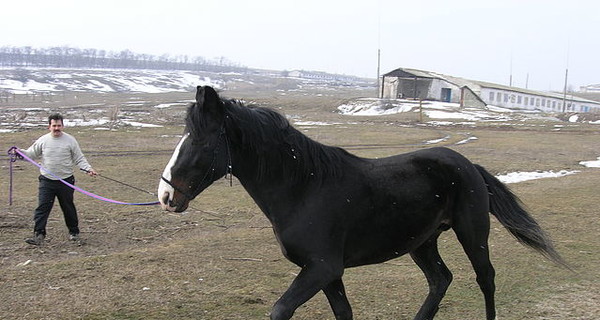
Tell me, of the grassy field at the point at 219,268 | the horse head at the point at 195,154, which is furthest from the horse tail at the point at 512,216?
the horse head at the point at 195,154

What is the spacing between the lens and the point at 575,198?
1245 centimetres

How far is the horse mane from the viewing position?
395 cm

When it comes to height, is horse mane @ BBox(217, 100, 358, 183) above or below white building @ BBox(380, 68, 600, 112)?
below

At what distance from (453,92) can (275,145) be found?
66704 millimetres

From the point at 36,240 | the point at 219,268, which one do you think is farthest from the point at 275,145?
the point at 36,240

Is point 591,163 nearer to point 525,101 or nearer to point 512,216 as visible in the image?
point 512,216

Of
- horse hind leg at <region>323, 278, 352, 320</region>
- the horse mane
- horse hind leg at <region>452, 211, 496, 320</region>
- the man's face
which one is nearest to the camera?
the horse mane

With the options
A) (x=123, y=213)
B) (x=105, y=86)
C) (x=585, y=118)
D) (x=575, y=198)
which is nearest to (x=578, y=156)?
(x=575, y=198)

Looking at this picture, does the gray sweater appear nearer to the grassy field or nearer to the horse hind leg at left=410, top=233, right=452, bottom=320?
the grassy field

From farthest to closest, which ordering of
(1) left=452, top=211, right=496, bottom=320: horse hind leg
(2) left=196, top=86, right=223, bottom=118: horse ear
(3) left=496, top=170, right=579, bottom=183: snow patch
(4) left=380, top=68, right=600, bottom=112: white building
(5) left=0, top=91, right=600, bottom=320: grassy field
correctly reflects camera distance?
(4) left=380, top=68, right=600, bottom=112: white building
(3) left=496, top=170, right=579, bottom=183: snow patch
(5) left=0, top=91, right=600, bottom=320: grassy field
(1) left=452, top=211, right=496, bottom=320: horse hind leg
(2) left=196, top=86, right=223, bottom=118: horse ear

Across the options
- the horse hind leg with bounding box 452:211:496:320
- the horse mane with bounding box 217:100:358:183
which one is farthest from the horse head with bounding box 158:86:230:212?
the horse hind leg with bounding box 452:211:496:320

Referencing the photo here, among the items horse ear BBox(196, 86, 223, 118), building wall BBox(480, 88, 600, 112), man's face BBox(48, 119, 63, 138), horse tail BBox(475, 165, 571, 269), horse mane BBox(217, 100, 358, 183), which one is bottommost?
horse tail BBox(475, 165, 571, 269)

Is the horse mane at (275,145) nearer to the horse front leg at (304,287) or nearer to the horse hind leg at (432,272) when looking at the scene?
the horse front leg at (304,287)

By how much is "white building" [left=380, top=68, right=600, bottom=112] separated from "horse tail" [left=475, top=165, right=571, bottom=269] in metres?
61.3
